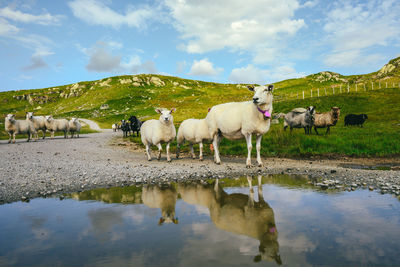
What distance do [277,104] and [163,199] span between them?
47.4m

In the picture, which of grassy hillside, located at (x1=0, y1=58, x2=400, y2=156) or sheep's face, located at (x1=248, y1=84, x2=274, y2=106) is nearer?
sheep's face, located at (x1=248, y1=84, x2=274, y2=106)

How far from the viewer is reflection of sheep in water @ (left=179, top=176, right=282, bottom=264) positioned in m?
3.99

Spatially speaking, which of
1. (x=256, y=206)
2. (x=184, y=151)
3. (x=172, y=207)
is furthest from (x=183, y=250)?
(x=184, y=151)

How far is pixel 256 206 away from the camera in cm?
579

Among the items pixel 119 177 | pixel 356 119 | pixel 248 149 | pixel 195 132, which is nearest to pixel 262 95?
pixel 248 149

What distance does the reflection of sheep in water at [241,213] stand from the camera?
3.99 metres

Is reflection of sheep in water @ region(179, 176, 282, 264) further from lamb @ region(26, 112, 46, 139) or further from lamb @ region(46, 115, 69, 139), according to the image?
lamb @ region(46, 115, 69, 139)

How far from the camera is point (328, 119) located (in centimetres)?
2259

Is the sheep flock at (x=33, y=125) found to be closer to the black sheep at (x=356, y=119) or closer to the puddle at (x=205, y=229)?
the puddle at (x=205, y=229)

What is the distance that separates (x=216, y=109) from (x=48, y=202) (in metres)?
8.96

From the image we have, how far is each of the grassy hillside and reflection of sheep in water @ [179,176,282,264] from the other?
8.92m

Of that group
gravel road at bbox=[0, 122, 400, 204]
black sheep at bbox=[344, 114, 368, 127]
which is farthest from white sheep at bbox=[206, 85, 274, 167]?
black sheep at bbox=[344, 114, 368, 127]

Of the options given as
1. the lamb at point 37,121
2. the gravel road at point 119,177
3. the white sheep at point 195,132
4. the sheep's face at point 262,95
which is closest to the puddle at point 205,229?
the gravel road at point 119,177

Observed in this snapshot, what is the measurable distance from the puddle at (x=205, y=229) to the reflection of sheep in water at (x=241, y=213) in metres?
0.02
